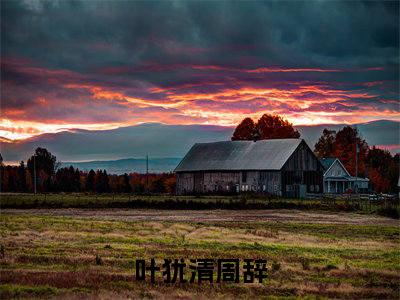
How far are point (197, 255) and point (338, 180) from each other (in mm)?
82815

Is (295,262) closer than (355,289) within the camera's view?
No

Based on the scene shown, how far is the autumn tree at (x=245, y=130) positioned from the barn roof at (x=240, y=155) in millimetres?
17145

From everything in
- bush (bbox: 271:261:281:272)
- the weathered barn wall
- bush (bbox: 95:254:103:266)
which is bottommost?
bush (bbox: 271:261:281:272)

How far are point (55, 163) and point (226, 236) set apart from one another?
5667 inches

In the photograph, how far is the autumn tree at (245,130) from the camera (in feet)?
411

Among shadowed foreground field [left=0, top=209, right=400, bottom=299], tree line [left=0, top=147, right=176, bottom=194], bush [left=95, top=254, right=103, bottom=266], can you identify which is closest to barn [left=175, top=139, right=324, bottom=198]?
tree line [left=0, top=147, right=176, bottom=194]

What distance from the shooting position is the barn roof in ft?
305

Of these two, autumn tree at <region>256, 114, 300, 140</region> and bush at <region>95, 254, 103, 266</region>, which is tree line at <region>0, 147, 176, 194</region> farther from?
bush at <region>95, 254, 103, 266</region>

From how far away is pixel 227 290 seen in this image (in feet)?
59.7

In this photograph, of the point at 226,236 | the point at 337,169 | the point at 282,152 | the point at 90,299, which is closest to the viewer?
the point at 90,299

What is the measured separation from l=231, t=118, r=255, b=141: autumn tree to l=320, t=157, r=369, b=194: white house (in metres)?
18.0

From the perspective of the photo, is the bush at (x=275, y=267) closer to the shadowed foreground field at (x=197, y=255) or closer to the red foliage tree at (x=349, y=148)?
the shadowed foreground field at (x=197, y=255)

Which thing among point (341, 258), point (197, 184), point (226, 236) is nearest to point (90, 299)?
point (341, 258)

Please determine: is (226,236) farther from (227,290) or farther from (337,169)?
(337,169)
